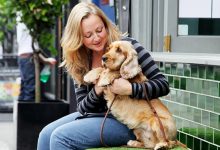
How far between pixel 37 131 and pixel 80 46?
3.37 metres

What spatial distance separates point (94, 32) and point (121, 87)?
0.43 m

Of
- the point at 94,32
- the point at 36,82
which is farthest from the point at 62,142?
the point at 36,82

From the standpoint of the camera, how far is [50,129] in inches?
147

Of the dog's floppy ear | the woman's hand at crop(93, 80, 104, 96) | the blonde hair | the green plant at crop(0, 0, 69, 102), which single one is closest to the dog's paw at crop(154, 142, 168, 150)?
the dog's floppy ear

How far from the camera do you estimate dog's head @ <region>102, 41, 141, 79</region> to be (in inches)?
129

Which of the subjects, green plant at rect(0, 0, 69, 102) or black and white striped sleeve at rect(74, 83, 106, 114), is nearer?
black and white striped sleeve at rect(74, 83, 106, 114)

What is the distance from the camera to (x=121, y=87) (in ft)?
10.8

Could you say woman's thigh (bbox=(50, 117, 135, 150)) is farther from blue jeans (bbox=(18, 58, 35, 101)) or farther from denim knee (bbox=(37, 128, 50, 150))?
blue jeans (bbox=(18, 58, 35, 101))

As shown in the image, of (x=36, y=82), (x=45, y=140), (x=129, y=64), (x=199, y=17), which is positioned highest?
(x=199, y=17)

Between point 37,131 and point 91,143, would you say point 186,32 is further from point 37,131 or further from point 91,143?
point 37,131

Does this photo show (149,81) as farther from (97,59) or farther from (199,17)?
(199,17)

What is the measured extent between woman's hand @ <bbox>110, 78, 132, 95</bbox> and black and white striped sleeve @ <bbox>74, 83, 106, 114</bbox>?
0.70 feet

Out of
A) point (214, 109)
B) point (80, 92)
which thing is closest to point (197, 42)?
point (214, 109)

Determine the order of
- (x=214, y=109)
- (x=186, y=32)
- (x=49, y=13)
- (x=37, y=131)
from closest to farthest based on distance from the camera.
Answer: (x=214, y=109)
(x=186, y=32)
(x=37, y=131)
(x=49, y=13)
